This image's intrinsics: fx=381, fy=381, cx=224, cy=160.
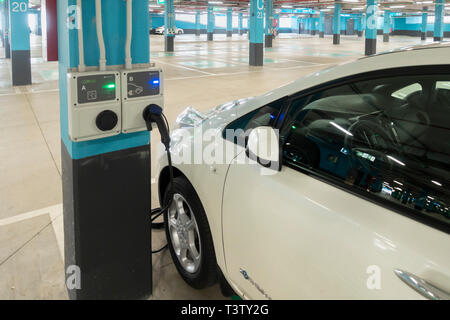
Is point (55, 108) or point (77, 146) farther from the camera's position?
point (55, 108)

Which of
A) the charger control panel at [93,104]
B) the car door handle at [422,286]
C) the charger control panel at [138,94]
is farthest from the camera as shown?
the charger control panel at [138,94]

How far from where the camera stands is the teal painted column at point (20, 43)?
9.11m

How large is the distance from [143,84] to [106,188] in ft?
1.74

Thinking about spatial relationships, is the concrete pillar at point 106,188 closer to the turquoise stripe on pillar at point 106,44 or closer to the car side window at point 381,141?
the turquoise stripe on pillar at point 106,44

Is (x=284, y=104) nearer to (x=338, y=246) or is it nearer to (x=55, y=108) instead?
(x=338, y=246)

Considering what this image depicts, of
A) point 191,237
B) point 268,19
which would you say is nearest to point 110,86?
point 191,237

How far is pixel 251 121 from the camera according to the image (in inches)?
73.8

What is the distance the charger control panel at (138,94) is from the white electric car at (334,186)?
1.29ft

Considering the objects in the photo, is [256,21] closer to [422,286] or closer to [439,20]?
[422,286]

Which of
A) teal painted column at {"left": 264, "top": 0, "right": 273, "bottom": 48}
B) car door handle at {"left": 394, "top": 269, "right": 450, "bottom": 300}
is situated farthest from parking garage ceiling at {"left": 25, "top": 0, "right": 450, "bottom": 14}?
car door handle at {"left": 394, "top": 269, "right": 450, "bottom": 300}

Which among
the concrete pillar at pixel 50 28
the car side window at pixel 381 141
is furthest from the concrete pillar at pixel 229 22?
the car side window at pixel 381 141

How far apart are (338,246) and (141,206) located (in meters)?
1.11
